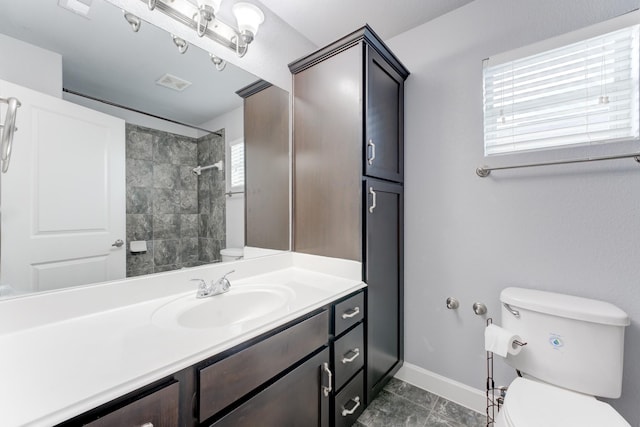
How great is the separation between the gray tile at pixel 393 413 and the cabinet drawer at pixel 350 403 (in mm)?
154

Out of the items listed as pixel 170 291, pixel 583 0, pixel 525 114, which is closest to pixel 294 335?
pixel 170 291

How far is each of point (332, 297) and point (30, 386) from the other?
92 cm

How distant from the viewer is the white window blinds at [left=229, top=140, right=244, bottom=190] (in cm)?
145

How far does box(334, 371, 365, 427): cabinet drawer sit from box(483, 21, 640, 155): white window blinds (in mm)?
1500

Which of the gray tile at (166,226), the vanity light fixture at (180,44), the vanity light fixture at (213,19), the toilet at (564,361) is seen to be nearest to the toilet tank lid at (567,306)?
the toilet at (564,361)

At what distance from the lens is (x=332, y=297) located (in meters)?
1.17

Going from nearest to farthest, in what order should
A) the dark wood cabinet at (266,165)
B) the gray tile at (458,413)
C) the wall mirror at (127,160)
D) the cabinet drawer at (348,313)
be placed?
the wall mirror at (127,160) → the cabinet drawer at (348,313) → the gray tile at (458,413) → the dark wood cabinet at (266,165)

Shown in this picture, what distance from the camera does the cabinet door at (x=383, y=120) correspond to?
1.43 m

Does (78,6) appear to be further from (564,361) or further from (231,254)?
(564,361)

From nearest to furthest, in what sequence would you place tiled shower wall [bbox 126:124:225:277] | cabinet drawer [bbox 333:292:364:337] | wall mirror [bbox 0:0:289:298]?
wall mirror [bbox 0:0:289:298]
tiled shower wall [bbox 126:124:225:277]
cabinet drawer [bbox 333:292:364:337]

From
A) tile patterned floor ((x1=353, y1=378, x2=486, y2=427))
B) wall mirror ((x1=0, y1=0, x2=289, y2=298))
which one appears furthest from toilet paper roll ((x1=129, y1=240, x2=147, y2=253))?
tile patterned floor ((x1=353, y1=378, x2=486, y2=427))

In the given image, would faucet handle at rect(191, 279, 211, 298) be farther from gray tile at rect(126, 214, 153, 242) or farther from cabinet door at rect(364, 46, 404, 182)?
cabinet door at rect(364, 46, 404, 182)

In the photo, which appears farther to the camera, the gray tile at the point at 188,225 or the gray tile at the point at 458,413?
the gray tile at the point at 458,413

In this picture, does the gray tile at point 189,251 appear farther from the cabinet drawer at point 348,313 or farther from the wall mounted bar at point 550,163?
the wall mounted bar at point 550,163
